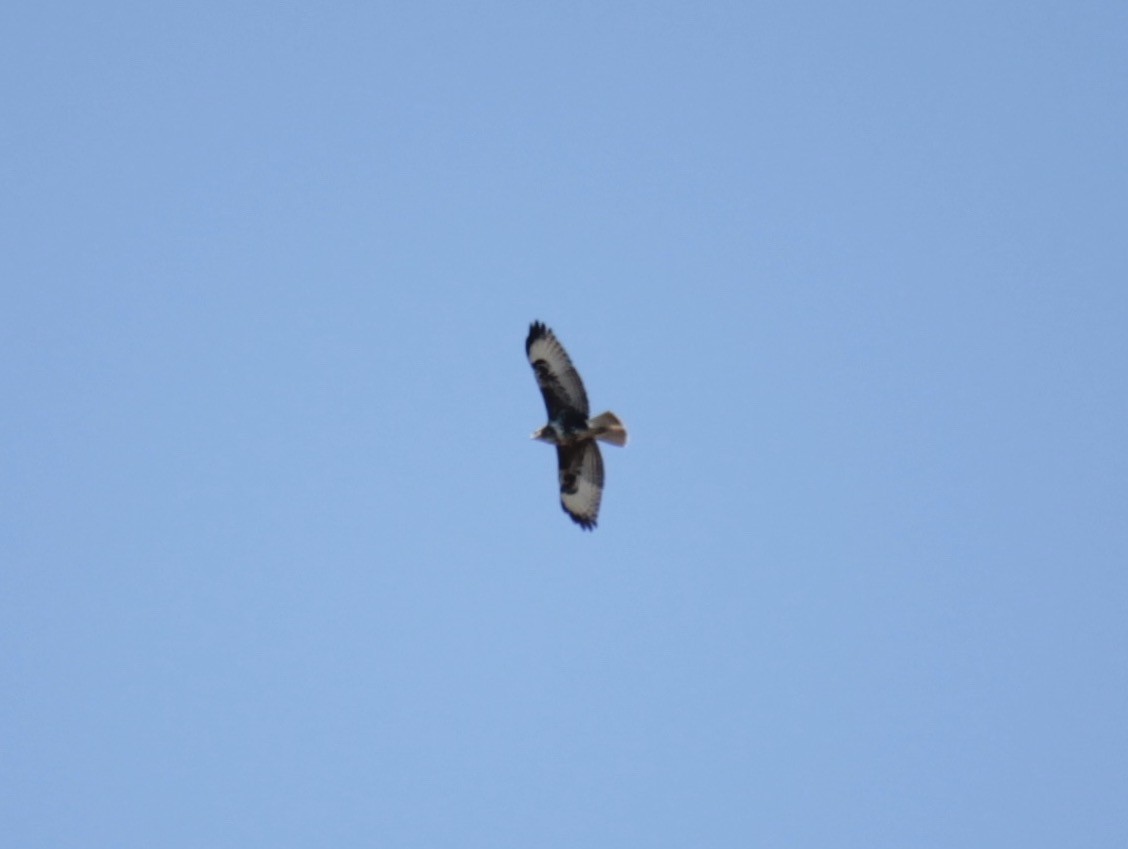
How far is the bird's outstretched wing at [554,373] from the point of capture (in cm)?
1991

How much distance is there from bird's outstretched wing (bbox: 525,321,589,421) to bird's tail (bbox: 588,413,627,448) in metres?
0.20

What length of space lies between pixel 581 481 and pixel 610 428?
133cm

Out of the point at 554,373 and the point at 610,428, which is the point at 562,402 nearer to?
the point at 554,373

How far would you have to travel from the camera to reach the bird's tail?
64.8 ft

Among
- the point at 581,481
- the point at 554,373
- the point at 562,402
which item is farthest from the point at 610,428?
the point at 581,481

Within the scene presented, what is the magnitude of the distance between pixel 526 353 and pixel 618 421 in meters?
1.36

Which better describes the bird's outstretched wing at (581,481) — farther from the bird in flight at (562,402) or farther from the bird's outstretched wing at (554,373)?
the bird's outstretched wing at (554,373)

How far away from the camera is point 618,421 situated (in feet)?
64.8

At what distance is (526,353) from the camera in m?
20.0

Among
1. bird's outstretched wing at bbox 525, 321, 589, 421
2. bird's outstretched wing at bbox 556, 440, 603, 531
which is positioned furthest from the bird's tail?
bird's outstretched wing at bbox 556, 440, 603, 531

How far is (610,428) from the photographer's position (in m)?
19.8

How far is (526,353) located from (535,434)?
0.97 m

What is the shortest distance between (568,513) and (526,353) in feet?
7.24

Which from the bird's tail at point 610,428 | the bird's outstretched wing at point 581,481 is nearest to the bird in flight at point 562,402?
the bird's tail at point 610,428
